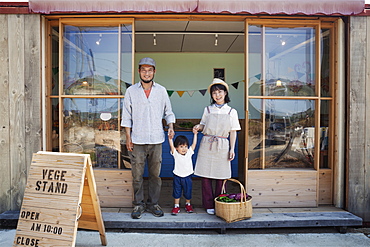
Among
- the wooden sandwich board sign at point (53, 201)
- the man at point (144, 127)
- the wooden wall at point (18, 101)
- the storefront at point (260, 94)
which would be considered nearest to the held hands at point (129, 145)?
the man at point (144, 127)

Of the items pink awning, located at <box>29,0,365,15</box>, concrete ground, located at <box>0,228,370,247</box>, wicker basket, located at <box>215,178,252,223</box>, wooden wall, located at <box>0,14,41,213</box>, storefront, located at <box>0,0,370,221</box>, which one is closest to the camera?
concrete ground, located at <box>0,228,370,247</box>

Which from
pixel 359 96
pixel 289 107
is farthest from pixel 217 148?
pixel 359 96

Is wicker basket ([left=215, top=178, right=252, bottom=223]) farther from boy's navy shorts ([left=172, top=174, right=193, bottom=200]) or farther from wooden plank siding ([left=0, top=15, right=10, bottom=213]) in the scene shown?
wooden plank siding ([left=0, top=15, right=10, bottom=213])

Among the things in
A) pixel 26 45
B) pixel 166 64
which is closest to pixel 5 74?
pixel 26 45

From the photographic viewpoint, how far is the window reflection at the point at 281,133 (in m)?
4.16

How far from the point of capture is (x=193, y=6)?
11.9 ft

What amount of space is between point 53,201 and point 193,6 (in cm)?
251

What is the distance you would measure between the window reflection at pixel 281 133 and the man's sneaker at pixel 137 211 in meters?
1.48

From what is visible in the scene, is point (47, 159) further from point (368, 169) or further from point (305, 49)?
point (368, 169)

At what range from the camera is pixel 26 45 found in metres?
3.84

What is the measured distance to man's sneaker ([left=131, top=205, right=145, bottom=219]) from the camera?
12.0ft

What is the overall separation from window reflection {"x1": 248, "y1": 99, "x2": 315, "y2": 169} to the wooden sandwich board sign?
7.19ft

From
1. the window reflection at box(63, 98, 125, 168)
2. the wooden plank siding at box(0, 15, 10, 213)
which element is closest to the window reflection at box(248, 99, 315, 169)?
the window reflection at box(63, 98, 125, 168)

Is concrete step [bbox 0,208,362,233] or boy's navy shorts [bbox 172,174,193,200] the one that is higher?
boy's navy shorts [bbox 172,174,193,200]
